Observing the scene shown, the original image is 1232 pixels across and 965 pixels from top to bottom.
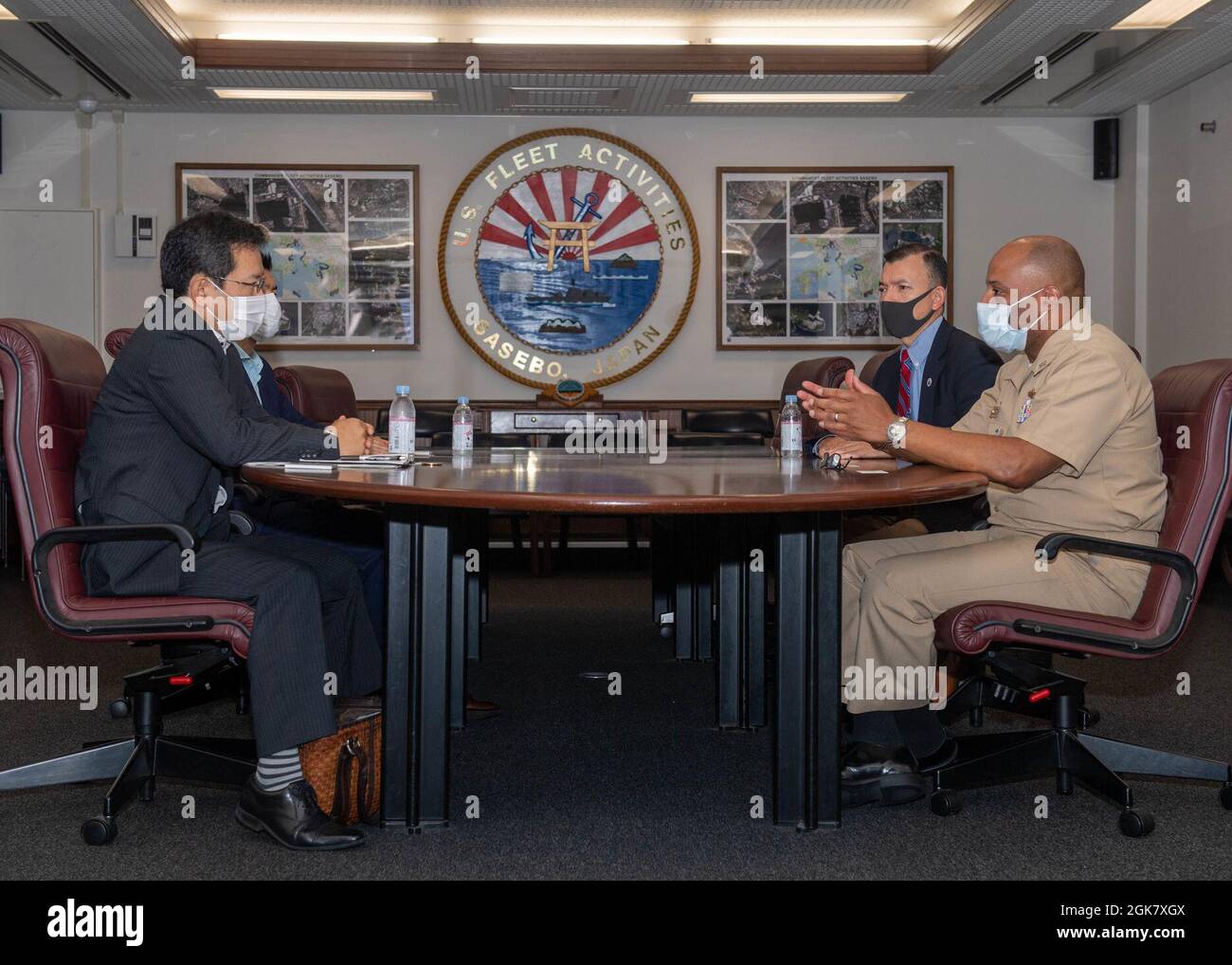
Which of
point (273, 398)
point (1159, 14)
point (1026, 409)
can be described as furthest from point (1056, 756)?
point (1159, 14)

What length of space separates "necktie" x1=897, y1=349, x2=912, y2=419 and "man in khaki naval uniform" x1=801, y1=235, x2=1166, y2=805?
3.51ft

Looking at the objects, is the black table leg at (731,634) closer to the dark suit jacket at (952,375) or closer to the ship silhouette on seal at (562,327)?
the dark suit jacket at (952,375)

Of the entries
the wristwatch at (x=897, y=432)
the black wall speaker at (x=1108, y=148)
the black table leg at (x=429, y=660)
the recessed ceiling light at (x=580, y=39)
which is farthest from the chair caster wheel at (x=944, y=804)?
the black wall speaker at (x=1108, y=148)

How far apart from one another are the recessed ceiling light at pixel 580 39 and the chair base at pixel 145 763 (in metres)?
5.07

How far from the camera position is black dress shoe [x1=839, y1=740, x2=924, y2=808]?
2596 mm

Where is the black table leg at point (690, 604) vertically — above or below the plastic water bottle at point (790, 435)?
below

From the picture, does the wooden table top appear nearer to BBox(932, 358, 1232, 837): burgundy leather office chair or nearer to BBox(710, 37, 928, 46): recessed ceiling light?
BBox(932, 358, 1232, 837): burgundy leather office chair

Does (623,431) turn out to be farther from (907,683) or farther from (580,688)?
(907,683)

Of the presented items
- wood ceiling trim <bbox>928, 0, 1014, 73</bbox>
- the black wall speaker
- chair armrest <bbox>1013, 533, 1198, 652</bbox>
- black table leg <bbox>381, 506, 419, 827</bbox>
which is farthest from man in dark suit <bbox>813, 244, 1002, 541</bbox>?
the black wall speaker

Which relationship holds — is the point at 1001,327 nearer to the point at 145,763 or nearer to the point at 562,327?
the point at 145,763

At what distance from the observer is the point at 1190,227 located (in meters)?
6.75

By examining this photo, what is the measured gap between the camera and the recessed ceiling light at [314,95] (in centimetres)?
686

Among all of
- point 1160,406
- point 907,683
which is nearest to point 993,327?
point 1160,406
